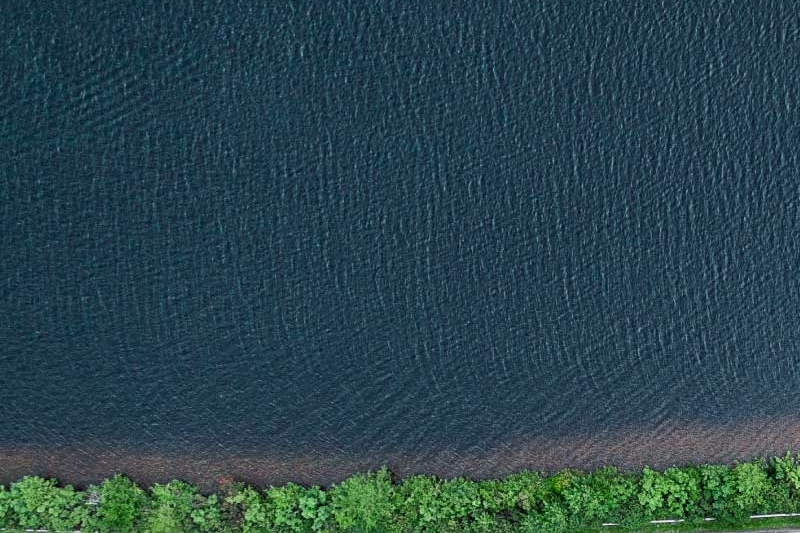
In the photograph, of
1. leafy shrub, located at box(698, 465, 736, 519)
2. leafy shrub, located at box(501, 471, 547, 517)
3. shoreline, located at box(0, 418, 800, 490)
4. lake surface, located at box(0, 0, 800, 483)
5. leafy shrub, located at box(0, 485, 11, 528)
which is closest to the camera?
leafy shrub, located at box(0, 485, 11, 528)

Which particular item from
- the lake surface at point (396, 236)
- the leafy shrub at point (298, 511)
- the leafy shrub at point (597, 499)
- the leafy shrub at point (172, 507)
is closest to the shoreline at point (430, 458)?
the lake surface at point (396, 236)

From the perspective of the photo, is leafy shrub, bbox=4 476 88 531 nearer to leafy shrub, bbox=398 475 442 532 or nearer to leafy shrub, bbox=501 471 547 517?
leafy shrub, bbox=398 475 442 532

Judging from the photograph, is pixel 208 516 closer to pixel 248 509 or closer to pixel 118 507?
pixel 248 509

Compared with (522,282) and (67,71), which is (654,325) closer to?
(522,282)

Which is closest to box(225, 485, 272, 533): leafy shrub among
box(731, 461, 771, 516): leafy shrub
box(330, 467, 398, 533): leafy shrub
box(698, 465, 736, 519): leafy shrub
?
box(330, 467, 398, 533): leafy shrub

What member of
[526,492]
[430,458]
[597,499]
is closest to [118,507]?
[430,458]

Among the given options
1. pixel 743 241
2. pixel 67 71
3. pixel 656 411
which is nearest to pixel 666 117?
pixel 743 241
